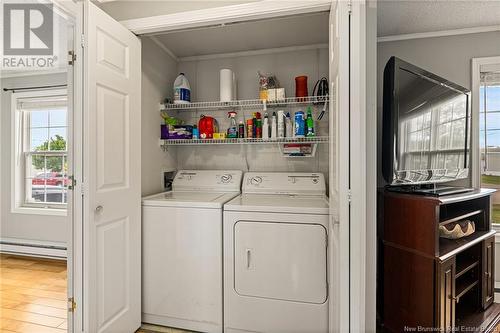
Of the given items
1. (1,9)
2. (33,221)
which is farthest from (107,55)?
(33,221)

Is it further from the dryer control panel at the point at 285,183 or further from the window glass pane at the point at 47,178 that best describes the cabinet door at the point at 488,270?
the window glass pane at the point at 47,178

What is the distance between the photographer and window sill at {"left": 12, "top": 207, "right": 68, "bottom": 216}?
319 centimetres

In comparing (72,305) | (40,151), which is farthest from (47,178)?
(72,305)

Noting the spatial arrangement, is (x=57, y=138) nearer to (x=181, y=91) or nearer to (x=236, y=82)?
(x=181, y=91)

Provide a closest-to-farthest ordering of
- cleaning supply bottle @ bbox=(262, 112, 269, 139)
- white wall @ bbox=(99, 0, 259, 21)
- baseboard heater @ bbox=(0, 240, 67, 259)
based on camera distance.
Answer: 1. white wall @ bbox=(99, 0, 259, 21)
2. cleaning supply bottle @ bbox=(262, 112, 269, 139)
3. baseboard heater @ bbox=(0, 240, 67, 259)

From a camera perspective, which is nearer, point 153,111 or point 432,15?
point 432,15

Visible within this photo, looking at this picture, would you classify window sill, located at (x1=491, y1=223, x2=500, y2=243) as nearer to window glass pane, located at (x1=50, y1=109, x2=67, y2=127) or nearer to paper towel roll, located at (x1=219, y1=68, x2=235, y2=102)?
paper towel roll, located at (x1=219, y1=68, x2=235, y2=102)

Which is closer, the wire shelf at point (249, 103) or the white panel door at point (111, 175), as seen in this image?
the white panel door at point (111, 175)

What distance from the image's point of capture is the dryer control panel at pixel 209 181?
2428 mm

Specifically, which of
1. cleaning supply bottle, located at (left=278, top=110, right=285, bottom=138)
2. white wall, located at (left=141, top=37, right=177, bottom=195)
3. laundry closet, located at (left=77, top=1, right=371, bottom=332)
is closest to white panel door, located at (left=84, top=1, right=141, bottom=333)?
laundry closet, located at (left=77, top=1, right=371, bottom=332)

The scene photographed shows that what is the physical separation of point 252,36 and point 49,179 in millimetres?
3121

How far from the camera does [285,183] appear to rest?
2.30 m

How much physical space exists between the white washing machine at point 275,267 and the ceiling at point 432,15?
1.65 meters

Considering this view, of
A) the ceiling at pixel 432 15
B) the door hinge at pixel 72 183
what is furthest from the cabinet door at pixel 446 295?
the door hinge at pixel 72 183
